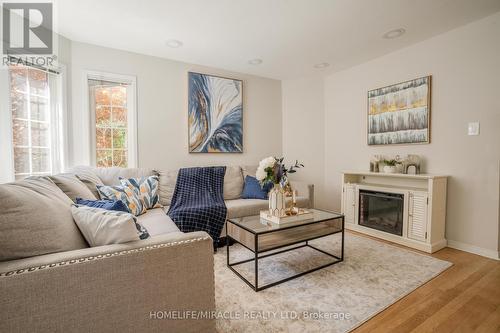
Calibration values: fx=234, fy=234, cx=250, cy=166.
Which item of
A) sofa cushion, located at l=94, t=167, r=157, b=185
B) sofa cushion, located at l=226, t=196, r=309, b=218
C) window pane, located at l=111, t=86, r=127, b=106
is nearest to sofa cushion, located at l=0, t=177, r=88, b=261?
sofa cushion, located at l=94, t=167, r=157, b=185

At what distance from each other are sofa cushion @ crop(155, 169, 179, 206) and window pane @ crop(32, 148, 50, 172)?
3.89 feet

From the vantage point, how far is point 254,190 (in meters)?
3.36

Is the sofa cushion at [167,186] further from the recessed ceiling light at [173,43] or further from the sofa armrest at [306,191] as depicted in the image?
the sofa armrest at [306,191]

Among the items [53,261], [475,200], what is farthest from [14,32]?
[475,200]

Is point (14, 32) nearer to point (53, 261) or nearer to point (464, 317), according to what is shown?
point (53, 261)

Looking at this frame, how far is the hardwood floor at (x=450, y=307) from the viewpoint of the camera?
1440mm

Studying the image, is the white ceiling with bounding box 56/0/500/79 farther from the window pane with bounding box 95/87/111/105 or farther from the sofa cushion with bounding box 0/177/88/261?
the sofa cushion with bounding box 0/177/88/261

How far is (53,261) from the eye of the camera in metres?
0.91

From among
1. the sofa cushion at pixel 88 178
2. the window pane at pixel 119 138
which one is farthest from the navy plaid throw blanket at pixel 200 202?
the window pane at pixel 119 138

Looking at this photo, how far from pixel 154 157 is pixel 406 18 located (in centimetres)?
335

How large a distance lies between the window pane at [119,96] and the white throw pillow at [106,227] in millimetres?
2419

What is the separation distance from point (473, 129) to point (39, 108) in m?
4.71

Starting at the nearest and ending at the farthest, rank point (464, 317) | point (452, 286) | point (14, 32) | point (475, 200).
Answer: point (464, 317), point (452, 286), point (14, 32), point (475, 200)

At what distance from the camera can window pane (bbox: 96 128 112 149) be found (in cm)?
307
